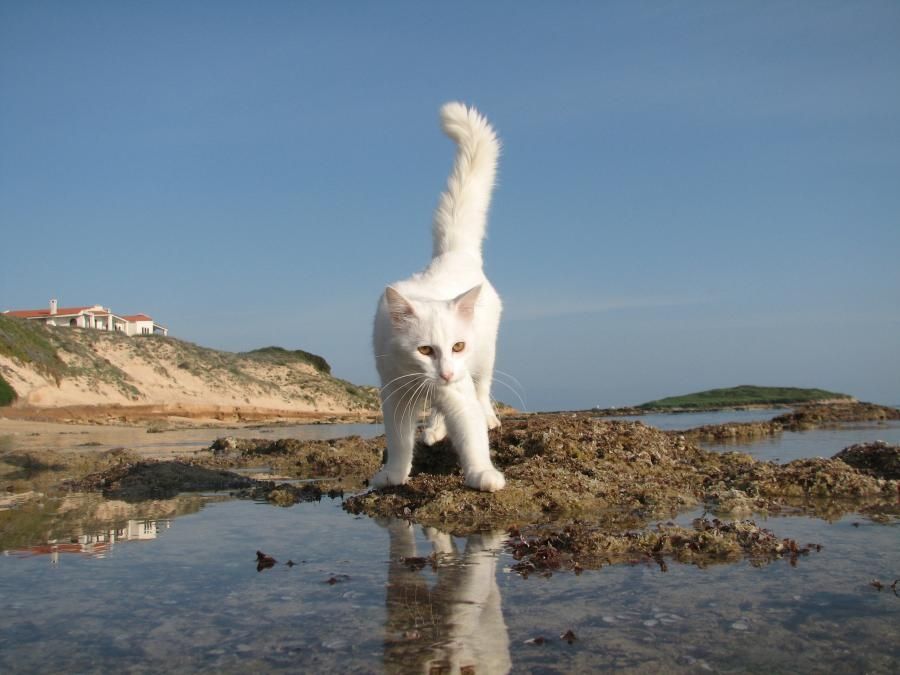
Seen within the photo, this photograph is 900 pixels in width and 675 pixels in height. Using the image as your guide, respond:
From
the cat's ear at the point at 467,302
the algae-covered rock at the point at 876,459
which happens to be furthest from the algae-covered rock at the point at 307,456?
the algae-covered rock at the point at 876,459

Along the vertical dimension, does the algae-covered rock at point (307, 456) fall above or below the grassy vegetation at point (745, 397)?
below

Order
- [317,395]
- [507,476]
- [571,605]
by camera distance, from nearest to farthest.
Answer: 1. [571,605]
2. [507,476]
3. [317,395]

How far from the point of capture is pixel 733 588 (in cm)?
285

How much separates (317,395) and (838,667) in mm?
31065

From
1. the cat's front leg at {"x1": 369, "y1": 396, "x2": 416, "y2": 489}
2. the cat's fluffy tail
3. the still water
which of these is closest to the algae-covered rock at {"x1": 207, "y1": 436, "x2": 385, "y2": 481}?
the cat's front leg at {"x1": 369, "y1": 396, "x2": 416, "y2": 489}

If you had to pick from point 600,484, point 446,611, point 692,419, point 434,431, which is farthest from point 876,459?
point 692,419

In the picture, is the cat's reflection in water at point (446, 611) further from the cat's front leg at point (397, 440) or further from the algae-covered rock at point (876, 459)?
the algae-covered rock at point (876, 459)

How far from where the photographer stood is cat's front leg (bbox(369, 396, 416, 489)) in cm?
506

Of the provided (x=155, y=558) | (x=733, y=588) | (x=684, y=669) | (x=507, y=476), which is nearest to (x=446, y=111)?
(x=507, y=476)

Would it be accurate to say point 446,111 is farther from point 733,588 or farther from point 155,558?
point 733,588

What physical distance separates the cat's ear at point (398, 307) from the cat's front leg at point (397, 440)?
60 cm

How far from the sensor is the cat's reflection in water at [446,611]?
7.27 ft

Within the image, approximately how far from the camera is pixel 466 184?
7016mm

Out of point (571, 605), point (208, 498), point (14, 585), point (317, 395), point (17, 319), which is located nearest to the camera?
point (571, 605)
